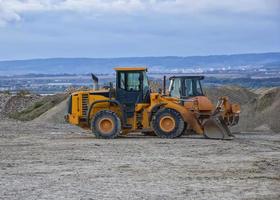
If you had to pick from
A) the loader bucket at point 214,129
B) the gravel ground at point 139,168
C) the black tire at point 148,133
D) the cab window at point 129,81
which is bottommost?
the gravel ground at point 139,168

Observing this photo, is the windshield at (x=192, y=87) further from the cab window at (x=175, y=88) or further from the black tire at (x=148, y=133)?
the black tire at (x=148, y=133)

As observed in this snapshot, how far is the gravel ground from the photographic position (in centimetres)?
1241

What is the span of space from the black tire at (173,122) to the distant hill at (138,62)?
69430 millimetres

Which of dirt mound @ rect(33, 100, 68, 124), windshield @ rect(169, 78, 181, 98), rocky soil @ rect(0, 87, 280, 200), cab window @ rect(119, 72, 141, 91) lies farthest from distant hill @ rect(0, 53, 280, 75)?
rocky soil @ rect(0, 87, 280, 200)

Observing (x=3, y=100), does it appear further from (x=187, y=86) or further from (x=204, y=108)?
(x=204, y=108)

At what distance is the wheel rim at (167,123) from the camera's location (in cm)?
2225

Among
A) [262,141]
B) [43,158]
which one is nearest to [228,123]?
[262,141]

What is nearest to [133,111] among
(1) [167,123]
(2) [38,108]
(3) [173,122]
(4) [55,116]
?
(1) [167,123]

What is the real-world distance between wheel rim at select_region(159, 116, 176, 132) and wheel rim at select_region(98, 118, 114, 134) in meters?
1.57

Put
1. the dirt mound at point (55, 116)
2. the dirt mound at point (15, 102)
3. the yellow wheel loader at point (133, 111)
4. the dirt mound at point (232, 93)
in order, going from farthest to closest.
→ the dirt mound at point (15, 102) < the dirt mound at point (232, 93) < the dirt mound at point (55, 116) < the yellow wheel loader at point (133, 111)

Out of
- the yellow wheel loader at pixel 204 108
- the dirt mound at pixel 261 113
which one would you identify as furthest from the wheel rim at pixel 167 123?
the dirt mound at pixel 261 113

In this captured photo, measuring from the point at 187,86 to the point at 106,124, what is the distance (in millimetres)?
3528

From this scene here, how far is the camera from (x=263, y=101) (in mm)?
33531

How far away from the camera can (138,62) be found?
94.8 m
